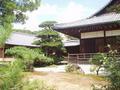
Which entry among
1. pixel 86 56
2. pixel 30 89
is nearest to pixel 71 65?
pixel 86 56

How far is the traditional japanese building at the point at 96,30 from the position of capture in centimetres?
1830

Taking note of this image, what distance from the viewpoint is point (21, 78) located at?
2428 mm

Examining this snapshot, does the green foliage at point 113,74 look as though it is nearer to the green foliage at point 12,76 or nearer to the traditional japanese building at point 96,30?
the green foliage at point 12,76

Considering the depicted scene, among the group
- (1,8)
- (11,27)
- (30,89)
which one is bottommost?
(30,89)

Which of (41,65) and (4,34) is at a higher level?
(4,34)

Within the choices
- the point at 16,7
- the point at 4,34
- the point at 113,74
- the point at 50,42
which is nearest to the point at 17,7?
the point at 16,7

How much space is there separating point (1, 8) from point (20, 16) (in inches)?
129

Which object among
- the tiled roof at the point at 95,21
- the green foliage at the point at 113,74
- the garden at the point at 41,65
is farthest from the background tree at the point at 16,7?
the tiled roof at the point at 95,21

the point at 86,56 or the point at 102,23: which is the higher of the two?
the point at 102,23

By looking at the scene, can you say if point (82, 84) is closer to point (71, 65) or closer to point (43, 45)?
point (71, 65)

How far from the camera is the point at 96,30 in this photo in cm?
1936

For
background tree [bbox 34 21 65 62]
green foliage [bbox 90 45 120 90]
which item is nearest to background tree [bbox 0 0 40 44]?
green foliage [bbox 90 45 120 90]

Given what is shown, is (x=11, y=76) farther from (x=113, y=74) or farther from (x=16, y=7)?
(x=16, y=7)

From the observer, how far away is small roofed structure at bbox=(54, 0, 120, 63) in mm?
18297
